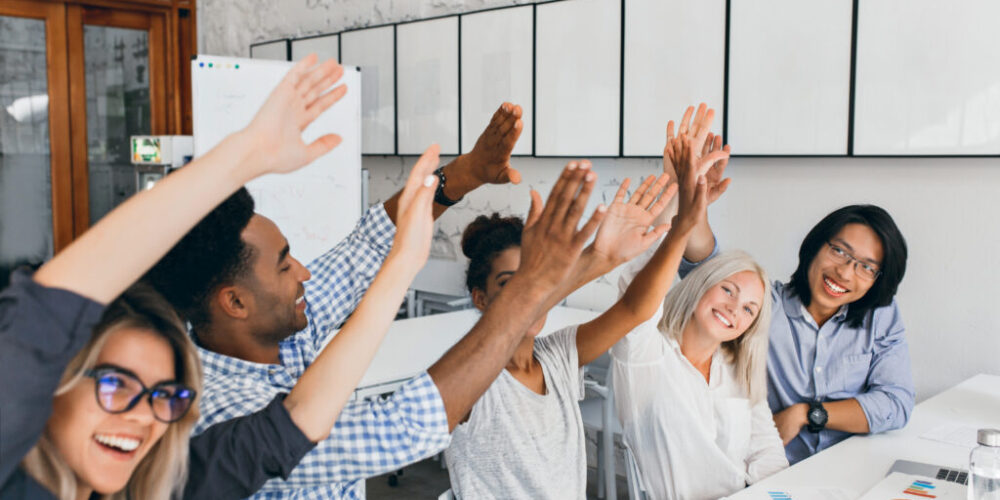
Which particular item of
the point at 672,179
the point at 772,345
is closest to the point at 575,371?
the point at 672,179

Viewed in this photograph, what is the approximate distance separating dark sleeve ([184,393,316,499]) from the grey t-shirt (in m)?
0.75

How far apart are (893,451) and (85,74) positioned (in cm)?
556

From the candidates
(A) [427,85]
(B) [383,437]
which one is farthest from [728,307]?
A: (A) [427,85]

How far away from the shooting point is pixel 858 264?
7.78 feet

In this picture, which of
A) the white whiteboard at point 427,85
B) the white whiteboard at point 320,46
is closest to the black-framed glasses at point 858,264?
the white whiteboard at point 427,85

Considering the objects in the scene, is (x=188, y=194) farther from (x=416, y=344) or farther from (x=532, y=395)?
(x=416, y=344)

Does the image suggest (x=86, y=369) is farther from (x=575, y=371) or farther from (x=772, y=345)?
(x=772, y=345)

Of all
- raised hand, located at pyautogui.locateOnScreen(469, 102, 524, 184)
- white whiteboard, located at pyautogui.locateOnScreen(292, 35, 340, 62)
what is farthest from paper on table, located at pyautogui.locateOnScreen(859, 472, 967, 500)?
white whiteboard, located at pyautogui.locateOnScreen(292, 35, 340, 62)

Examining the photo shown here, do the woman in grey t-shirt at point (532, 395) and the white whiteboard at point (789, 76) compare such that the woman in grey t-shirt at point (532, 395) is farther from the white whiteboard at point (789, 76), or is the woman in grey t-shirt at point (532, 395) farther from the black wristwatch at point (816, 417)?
the white whiteboard at point (789, 76)

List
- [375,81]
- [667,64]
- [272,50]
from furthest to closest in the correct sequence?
[272,50]
[375,81]
[667,64]

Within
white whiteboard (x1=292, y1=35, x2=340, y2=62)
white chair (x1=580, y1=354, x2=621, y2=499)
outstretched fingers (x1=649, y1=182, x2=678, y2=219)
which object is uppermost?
white whiteboard (x1=292, y1=35, x2=340, y2=62)

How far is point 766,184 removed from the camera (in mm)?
3330

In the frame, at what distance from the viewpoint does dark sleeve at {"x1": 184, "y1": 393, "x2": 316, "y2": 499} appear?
93 cm

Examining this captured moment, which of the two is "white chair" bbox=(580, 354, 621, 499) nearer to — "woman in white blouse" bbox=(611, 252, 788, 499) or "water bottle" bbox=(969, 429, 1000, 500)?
"woman in white blouse" bbox=(611, 252, 788, 499)
